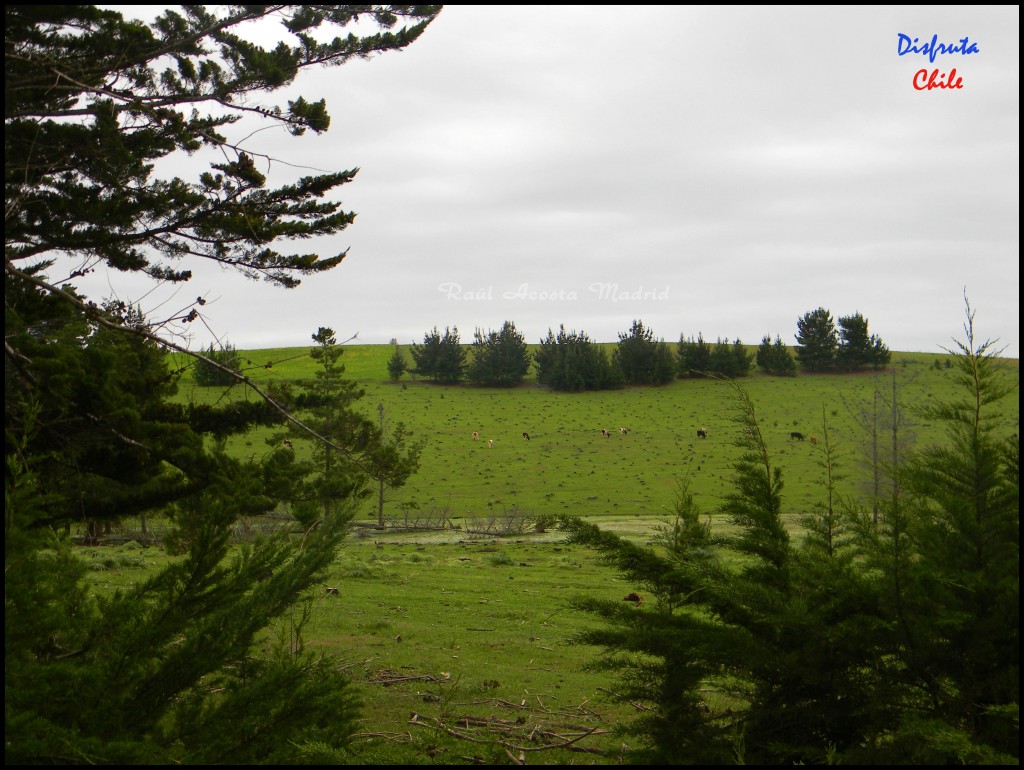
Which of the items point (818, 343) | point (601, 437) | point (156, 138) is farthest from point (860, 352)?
point (156, 138)

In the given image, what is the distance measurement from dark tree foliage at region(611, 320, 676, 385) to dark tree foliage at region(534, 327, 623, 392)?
1.61 meters

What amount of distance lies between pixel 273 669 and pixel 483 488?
Result: 42.4 meters

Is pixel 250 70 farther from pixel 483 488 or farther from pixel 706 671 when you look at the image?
pixel 483 488

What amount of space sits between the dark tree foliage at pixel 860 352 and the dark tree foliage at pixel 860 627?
265ft

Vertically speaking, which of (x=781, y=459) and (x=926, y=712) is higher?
(x=926, y=712)

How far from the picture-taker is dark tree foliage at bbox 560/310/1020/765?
3.84 m

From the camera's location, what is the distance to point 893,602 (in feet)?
13.1

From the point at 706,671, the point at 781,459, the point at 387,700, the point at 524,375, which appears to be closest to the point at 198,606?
the point at 706,671

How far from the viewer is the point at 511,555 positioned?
24906 millimetres

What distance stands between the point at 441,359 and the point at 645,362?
21.4 metres

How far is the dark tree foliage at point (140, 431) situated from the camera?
3.71 metres

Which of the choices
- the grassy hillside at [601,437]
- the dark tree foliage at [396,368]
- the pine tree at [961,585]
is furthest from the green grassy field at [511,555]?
the dark tree foliage at [396,368]

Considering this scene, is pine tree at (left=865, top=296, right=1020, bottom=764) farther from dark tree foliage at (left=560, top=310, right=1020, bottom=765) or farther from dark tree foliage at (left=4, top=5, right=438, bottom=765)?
dark tree foliage at (left=4, top=5, right=438, bottom=765)

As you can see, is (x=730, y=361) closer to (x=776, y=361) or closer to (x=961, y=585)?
(x=776, y=361)
